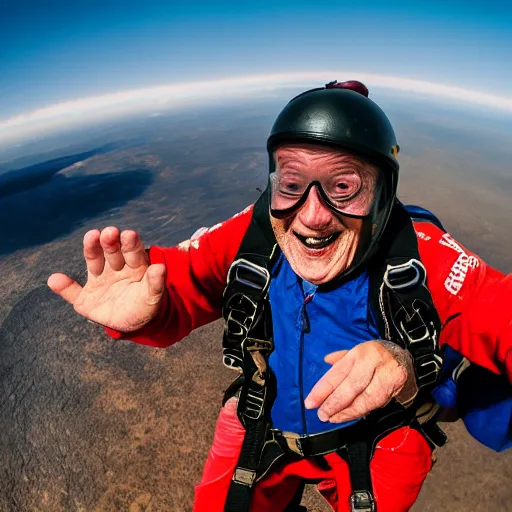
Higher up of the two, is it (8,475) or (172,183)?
(8,475)

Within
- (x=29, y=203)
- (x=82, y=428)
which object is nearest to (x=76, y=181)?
(x=29, y=203)

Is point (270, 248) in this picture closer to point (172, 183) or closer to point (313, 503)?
point (313, 503)

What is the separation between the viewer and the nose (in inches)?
41.4

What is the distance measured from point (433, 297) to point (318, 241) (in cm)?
51

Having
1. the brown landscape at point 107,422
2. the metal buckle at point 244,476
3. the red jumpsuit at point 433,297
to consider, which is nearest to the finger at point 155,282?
the red jumpsuit at point 433,297

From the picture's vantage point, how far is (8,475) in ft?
7.06

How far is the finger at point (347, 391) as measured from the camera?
2.33ft

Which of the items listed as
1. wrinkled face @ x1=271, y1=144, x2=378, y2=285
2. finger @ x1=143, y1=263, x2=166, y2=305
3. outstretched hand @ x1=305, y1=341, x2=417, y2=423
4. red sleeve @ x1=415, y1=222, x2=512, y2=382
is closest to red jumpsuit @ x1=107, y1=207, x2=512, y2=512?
red sleeve @ x1=415, y1=222, x2=512, y2=382

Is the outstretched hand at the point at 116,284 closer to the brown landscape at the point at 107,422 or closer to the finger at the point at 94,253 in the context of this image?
the finger at the point at 94,253

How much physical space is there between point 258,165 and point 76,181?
19.8 m

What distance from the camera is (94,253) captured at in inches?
42.9

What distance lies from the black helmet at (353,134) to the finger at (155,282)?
684mm

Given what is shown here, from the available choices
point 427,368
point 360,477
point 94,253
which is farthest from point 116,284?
point 360,477

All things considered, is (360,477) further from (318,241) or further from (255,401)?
(318,241)
